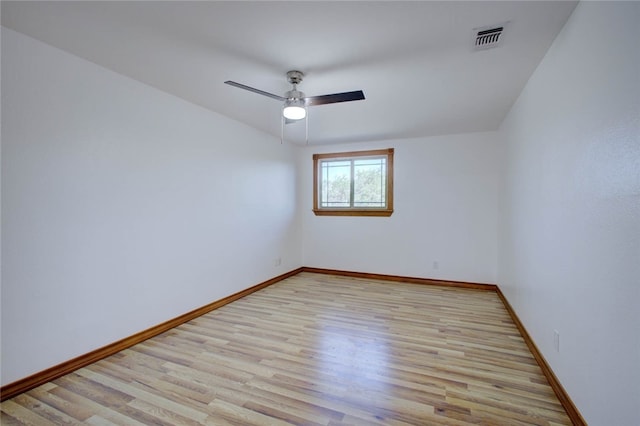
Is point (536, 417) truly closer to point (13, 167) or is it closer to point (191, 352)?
point (191, 352)

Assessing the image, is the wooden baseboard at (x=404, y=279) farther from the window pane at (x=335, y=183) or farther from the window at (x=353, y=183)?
the window pane at (x=335, y=183)

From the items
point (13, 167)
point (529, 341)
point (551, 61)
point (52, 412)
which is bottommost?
point (52, 412)

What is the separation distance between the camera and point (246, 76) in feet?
8.13

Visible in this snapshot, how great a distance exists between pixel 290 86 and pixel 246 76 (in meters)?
0.42

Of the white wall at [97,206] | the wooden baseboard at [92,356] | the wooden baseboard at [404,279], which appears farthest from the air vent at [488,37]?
the wooden baseboard at [92,356]

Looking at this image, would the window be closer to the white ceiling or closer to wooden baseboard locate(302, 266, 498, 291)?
wooden baseboard locate(302, 266, 498, 291)

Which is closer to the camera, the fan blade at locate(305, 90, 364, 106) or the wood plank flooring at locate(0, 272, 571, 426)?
the wood plank flooring at locate(0, 272, 571, 426)

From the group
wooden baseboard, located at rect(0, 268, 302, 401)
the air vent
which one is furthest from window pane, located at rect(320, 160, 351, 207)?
the air vent

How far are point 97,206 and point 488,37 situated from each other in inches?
124

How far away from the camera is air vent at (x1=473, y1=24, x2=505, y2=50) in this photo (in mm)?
1812

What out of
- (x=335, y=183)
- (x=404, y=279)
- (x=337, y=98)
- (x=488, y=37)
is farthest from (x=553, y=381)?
(x=335, y=183)

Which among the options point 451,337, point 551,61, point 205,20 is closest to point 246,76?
point 205,20

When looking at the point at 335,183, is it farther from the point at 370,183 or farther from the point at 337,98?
the point at 337,98

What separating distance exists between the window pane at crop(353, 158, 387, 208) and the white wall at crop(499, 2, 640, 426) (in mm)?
2640
